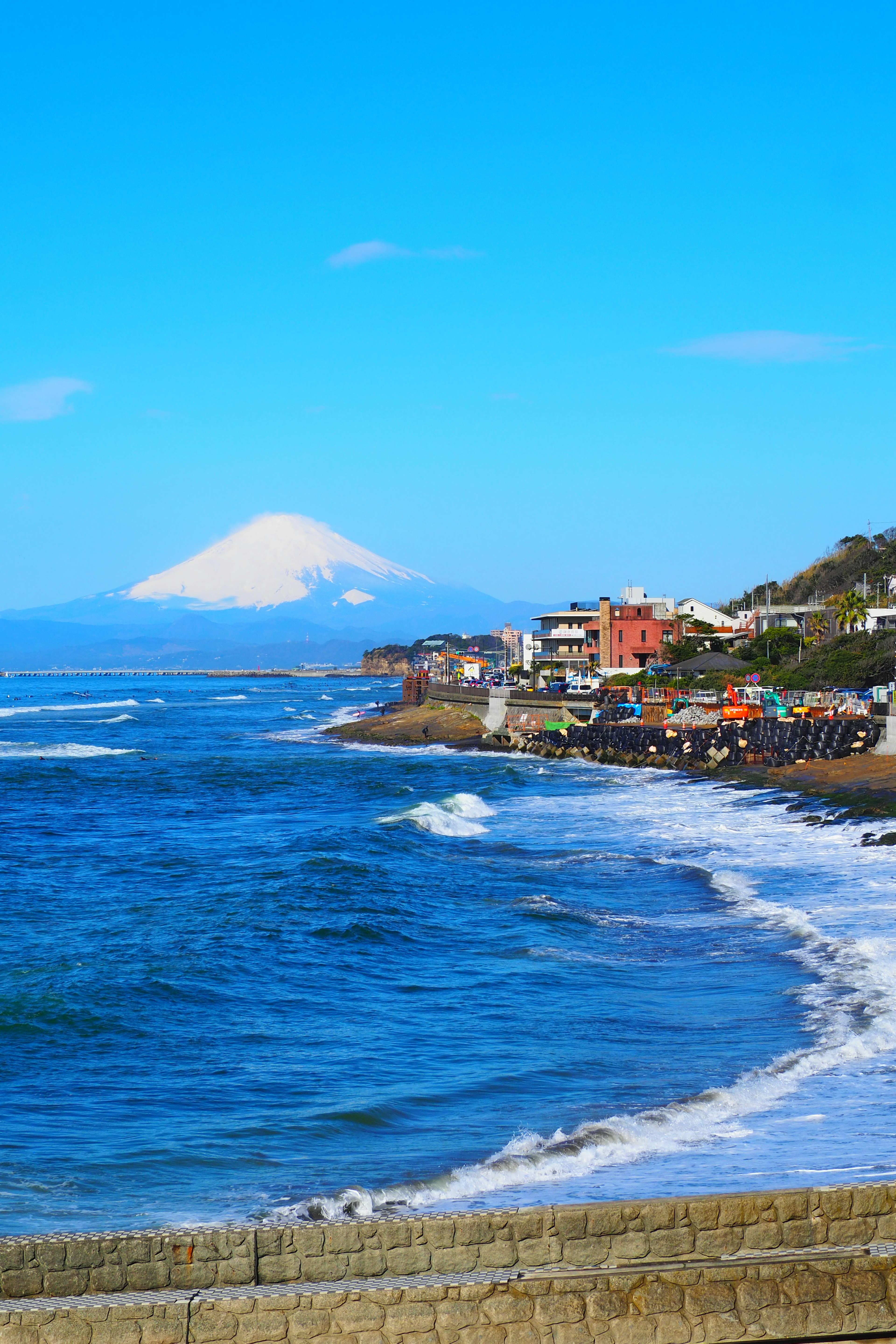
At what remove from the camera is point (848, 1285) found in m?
5.89

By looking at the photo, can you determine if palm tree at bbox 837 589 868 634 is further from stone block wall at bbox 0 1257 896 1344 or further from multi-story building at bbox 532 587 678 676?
stone block wall at bbox 0 1257 896 1344

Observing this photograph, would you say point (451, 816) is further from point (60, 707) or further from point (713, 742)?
point (60, 707)

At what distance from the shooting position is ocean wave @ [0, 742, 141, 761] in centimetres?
6906

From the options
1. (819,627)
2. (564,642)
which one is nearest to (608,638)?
(564,642)

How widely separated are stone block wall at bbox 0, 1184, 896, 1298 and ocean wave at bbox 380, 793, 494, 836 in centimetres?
2775

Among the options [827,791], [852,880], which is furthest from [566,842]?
[827,791]

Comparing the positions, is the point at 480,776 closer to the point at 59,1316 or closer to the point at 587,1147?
the point at 587,1147

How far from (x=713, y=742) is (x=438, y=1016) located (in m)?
40.5

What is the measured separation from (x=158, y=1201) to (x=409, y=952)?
10030 millimetres

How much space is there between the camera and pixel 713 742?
54.0m

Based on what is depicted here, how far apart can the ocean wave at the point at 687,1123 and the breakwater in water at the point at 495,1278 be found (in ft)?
10.5

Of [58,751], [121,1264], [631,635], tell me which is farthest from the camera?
[631,635]

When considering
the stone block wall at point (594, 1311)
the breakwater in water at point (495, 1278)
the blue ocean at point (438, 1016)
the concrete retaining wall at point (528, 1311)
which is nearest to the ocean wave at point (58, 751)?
the blue ocean at point (438, 1016)

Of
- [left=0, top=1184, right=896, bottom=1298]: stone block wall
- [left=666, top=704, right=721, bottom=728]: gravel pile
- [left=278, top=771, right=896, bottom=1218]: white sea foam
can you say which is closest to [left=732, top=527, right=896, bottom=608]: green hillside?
[left=666, top=704, right=721, bottom=728]: gravel pile
